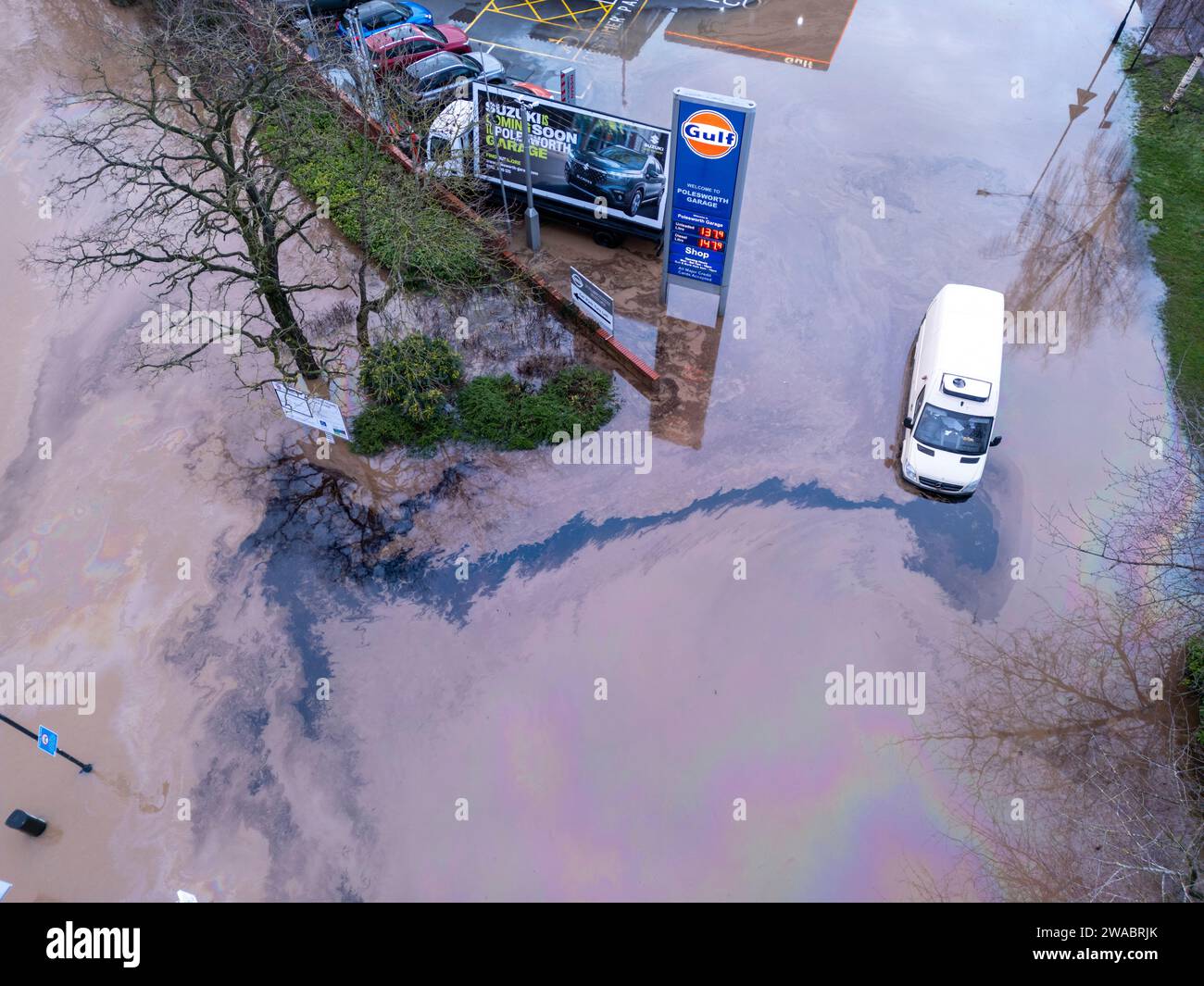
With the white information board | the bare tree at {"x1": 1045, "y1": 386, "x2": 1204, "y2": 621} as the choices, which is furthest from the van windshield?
the white information board

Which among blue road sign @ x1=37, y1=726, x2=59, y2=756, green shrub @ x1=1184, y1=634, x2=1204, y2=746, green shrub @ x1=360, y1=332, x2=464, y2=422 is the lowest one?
green shrub @ x1=1184, y1=634, x2=1204, y2=746

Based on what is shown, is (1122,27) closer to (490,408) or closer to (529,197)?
(529,197)

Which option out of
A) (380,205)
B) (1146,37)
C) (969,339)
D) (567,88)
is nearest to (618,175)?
(567,88)

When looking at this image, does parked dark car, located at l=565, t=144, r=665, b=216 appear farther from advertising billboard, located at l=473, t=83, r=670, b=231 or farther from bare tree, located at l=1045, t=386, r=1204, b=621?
bare tree, located at l=1045, t=386, r=1204, b=621

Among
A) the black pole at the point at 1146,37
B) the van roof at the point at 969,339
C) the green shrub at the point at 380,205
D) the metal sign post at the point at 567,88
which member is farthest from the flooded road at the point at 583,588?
the black pole at the point at 1146,37

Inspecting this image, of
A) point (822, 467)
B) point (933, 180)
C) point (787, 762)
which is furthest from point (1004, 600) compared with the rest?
point (933, 180)

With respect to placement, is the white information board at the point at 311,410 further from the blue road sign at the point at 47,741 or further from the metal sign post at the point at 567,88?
the metal sign post at the point at 567,88
